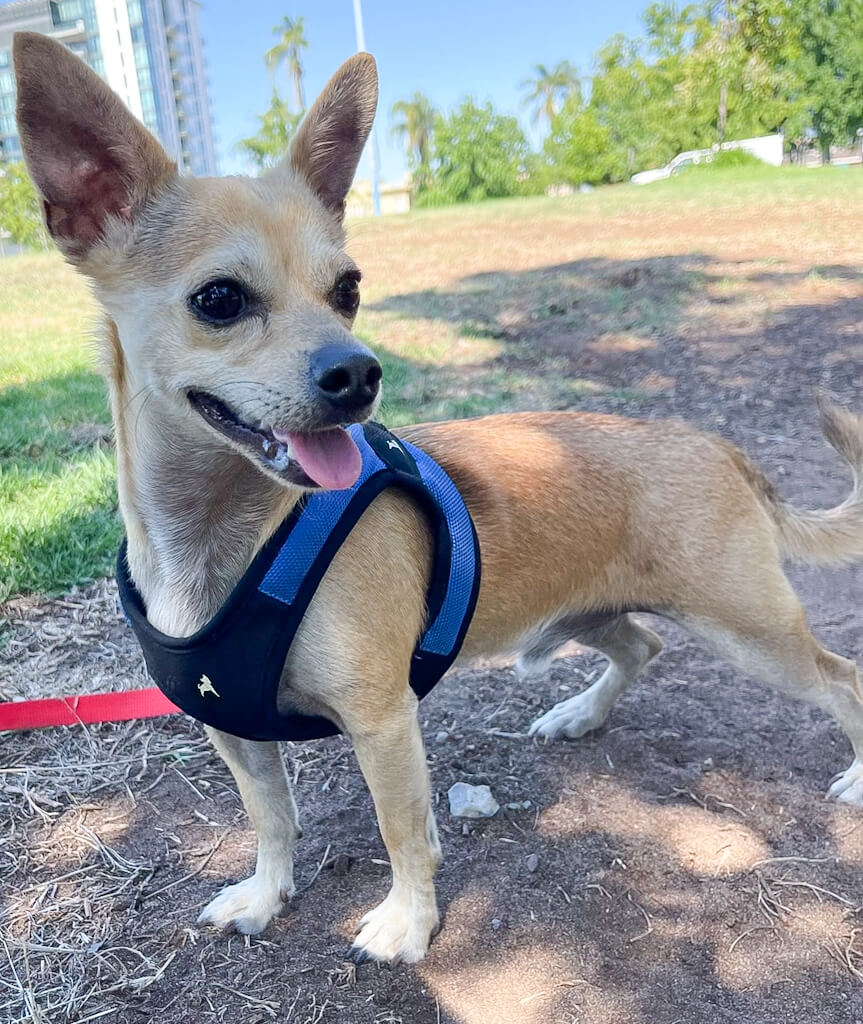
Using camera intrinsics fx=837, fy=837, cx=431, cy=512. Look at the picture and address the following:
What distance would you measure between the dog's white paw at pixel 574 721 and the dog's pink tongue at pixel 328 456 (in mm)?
1833

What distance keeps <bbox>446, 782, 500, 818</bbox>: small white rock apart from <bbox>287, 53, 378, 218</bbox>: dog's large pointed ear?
2032 mm

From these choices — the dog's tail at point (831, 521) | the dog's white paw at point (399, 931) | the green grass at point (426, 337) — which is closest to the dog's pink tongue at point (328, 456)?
the green grass at point (426, 337)

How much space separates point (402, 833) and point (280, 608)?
2.67 ft

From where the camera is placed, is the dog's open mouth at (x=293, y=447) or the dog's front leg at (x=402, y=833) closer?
the dog's open mouth at (x=293, y=447)

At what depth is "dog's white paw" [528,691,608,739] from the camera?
3.39 meters

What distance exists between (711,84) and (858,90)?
7816mm

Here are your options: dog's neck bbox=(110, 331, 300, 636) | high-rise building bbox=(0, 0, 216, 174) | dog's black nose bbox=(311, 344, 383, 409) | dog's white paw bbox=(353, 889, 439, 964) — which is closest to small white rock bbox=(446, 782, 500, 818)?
dog's white paw bbox=(353, 889, 439, 964)

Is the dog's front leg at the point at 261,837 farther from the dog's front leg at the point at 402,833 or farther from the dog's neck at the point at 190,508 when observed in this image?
the dog's neck at the point at 190,508

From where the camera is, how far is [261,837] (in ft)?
8.59

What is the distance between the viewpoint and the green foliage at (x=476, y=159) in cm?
5397

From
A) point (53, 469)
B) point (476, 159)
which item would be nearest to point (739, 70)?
point (476, 159)

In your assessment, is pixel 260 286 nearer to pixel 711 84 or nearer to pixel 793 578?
pixel 793 578

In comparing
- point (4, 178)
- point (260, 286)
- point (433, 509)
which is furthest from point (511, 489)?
point (4, 178)

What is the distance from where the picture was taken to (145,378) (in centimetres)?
206
